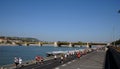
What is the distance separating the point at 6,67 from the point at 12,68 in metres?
0.97

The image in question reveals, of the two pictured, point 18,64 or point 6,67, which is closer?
point 6,67

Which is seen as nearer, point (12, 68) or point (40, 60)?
point (12, 68)

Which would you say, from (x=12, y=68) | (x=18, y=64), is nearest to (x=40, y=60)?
(x=18, y=64)

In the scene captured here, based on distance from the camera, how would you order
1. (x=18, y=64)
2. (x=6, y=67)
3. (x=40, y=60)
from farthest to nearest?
(x=40, y=60), (x=18, y=64), (x=6, y=67)

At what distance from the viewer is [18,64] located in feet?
120

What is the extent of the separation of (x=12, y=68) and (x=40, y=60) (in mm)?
12140

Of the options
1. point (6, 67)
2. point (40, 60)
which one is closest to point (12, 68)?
point (6, 67)

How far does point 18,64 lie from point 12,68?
3.08 m

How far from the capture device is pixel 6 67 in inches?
1302

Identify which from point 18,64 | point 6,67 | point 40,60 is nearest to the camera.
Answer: point 6,67

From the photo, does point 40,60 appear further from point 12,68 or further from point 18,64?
point 12,68

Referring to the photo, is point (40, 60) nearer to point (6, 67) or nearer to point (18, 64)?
point (18, 64)

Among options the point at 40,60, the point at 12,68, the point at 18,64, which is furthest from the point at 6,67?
the point at 40,60

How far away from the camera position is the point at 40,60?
1788 inches
